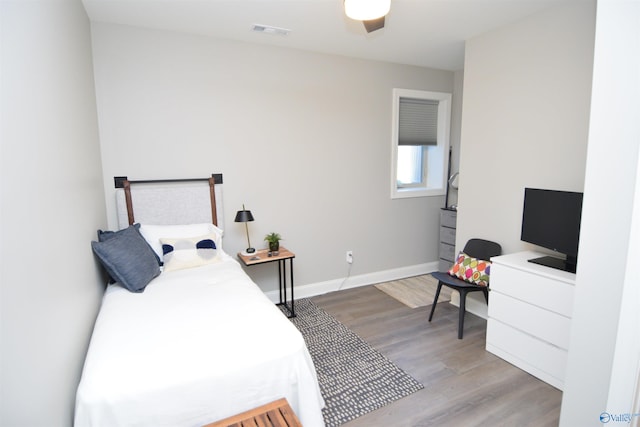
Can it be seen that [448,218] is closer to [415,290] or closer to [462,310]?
[415,290]

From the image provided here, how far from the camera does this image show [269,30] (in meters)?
2.84

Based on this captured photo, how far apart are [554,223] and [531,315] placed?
653 mm

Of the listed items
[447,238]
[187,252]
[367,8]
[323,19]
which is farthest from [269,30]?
[447,238]

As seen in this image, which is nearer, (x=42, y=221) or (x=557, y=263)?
(x=42, y=221)

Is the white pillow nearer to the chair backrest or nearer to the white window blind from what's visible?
the chair backrest

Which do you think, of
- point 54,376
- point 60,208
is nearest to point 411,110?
point 60,208

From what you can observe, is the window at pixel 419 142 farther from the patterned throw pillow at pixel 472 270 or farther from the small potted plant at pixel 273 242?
the small potted plant at pixel 273 242

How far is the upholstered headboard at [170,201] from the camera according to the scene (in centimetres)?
281

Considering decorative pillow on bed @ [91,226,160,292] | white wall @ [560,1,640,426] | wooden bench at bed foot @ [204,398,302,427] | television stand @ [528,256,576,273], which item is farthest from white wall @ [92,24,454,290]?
white wall @ [560,1,640,426]

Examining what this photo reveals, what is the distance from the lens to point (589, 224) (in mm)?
1362

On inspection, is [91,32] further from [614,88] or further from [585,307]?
[585,307]

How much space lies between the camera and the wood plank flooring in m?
1.93

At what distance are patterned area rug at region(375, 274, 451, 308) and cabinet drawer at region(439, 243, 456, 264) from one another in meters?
0.33

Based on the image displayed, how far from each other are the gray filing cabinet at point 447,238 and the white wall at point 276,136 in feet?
0.86
